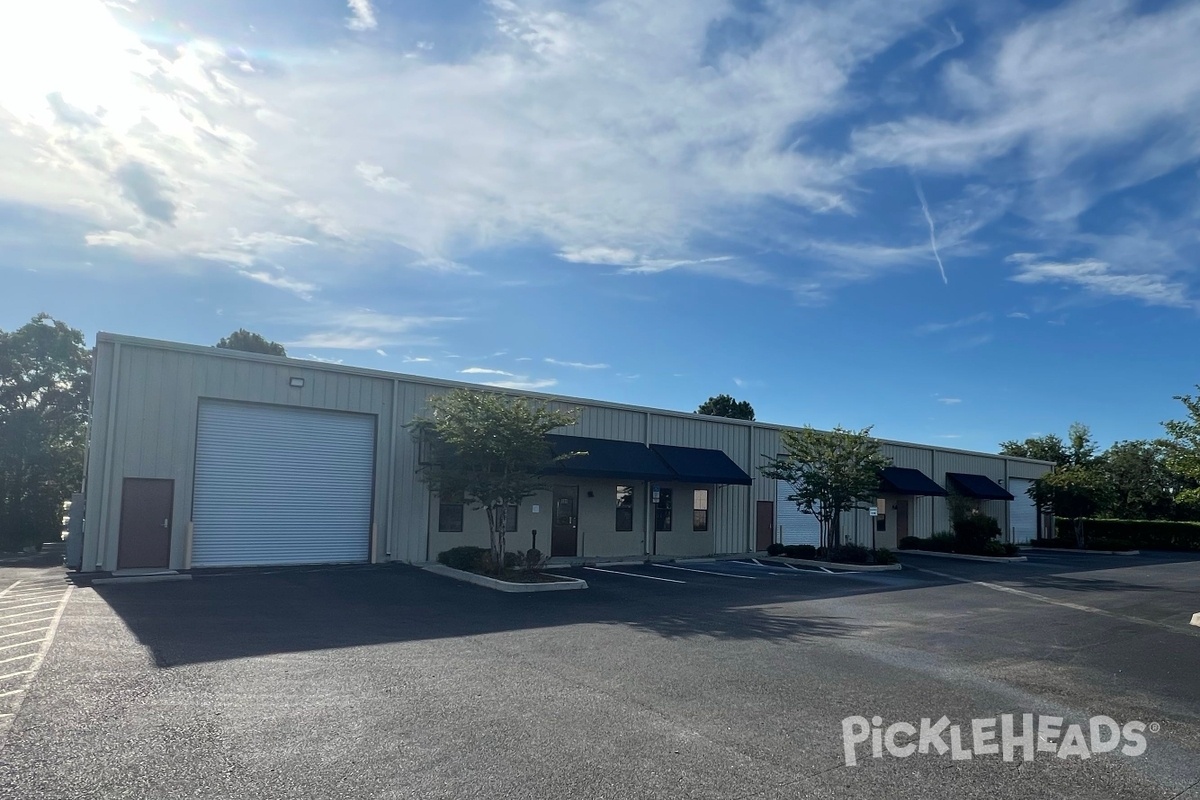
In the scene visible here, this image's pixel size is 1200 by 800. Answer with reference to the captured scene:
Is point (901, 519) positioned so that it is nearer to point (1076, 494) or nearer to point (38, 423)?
point (1076, 494)

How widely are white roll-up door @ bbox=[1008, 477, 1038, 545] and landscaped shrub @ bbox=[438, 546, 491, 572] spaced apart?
32963 mm

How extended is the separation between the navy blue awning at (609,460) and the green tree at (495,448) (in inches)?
130

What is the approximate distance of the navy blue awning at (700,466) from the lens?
2586cm

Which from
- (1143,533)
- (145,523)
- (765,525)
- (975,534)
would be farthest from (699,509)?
(1143,533)

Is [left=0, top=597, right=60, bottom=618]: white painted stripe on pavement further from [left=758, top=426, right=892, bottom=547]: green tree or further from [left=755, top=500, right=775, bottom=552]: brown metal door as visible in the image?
[left=755, top=500, right=775, bottom=552]: brown metal door

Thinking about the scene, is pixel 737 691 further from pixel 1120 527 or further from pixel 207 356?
pixel 1120 527

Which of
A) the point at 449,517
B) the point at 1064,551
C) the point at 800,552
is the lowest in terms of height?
the point at 1064,551

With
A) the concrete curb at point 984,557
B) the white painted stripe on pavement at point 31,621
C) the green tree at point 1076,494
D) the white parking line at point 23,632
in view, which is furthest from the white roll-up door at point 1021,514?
the white parking line at point 23,632

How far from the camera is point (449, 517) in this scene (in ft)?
70.5

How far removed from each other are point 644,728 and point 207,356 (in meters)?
14.6

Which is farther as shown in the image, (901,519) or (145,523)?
(901,519)

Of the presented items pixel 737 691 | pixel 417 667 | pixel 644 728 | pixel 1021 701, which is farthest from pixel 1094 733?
pixel 417 667

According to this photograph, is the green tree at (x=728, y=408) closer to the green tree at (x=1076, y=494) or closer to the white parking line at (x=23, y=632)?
the green tree at (x=1076, y=494)

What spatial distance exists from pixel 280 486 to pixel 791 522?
18.8m
